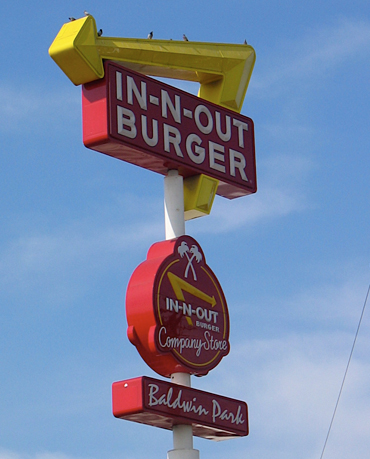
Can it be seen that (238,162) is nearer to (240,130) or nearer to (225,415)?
(240,130)

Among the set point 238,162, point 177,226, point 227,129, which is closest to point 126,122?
point 177,226

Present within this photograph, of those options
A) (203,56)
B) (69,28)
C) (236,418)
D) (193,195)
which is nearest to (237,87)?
(203,56)

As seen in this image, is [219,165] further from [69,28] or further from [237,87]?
[69,28]

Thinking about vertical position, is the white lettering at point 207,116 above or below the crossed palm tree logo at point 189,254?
above

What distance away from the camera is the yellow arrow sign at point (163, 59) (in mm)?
19125

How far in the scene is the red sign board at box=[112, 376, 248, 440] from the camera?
18.0m

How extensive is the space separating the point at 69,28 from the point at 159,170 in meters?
2.82

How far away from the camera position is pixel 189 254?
19.8 m

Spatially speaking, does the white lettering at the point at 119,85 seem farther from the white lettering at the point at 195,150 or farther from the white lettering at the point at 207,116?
the white lettering at the point at 207,116

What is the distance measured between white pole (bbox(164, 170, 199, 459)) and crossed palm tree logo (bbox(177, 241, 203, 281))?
1.21 feet

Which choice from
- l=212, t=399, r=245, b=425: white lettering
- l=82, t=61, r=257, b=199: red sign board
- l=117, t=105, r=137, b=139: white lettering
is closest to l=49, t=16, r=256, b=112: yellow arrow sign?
l=82, t=61, r=257, b=199: red sign board

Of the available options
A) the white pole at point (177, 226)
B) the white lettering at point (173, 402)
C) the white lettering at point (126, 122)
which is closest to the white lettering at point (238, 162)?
the white pole at point (177, 226)

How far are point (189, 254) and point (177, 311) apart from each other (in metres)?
1.12

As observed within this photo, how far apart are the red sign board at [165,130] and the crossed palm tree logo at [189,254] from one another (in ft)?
4.65
